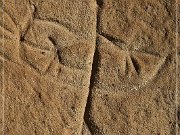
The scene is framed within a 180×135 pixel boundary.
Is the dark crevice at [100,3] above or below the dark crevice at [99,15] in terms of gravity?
above

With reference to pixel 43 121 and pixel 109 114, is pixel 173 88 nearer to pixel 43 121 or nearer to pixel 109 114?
pixel 109 114

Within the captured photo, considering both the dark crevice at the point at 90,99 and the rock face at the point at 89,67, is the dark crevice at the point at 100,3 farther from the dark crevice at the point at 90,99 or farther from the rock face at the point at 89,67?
the dark crevice at the point at 90,99

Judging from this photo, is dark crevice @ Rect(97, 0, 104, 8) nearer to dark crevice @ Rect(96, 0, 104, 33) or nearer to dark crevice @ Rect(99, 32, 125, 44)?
dark crevice @ Rect(96, 0, 104, 33)

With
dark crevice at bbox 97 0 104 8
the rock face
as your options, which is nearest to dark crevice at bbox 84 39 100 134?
the rock face

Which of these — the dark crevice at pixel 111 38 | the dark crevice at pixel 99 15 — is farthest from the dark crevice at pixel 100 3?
the dark crevice at pixel 111 38

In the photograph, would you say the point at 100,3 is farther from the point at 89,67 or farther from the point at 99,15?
the point at 89,67

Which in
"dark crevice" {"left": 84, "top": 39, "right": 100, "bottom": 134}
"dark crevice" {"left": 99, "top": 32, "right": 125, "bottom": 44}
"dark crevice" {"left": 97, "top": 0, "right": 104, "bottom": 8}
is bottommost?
"dark crevice" {"left": 84, "top": 39, "right": 100, "bottom": 134}

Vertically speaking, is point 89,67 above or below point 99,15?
below

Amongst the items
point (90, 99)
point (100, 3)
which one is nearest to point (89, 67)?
point (90, 99)

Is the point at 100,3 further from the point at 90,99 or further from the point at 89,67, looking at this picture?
the point at 90,99
